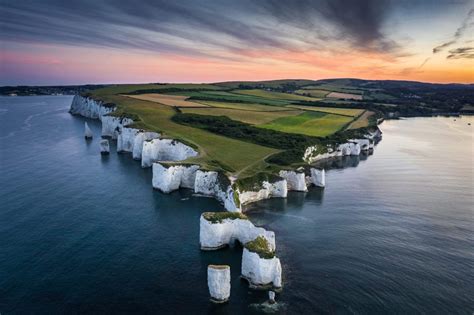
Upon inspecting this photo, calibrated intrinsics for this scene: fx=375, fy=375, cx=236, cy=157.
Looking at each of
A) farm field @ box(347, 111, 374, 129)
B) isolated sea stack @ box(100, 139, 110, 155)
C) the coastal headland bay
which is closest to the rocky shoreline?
isolated sea stack @ box(100, 139, 110, 155)

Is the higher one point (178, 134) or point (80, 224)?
point (178, 134)

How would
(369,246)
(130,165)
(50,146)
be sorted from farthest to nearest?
(50,146)
(130,165)
(369,246)

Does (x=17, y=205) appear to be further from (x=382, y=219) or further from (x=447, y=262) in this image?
(x=447, y=262)

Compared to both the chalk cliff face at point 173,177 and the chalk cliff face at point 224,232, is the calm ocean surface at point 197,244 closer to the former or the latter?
the chalk cliff face at point 224,232

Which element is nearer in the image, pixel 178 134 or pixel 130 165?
pixel 130 165

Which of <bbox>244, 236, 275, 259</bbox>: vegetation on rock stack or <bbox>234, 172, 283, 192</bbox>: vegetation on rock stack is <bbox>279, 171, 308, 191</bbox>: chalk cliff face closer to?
<bbox>234, 172, 283, 192</bbox>: vegetation on rock stack

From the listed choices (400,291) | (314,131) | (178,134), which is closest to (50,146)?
(178,134)

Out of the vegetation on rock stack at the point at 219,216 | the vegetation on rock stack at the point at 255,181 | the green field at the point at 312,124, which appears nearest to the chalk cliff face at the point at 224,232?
the vegetation on rock stack at the point at 219,216

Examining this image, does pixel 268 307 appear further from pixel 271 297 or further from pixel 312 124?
pixel 312 124
